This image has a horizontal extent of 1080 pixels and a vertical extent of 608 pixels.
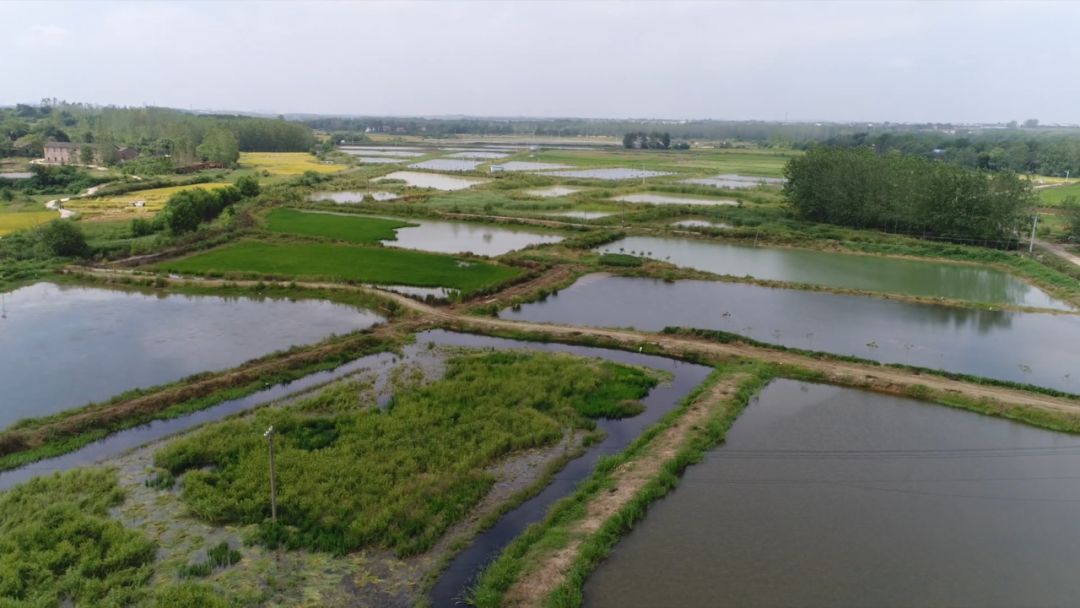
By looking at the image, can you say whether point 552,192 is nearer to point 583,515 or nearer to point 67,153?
point 583,515

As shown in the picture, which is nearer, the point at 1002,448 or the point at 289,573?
the point at 289,573

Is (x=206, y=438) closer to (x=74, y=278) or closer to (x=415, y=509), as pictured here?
(x=415, y=509)

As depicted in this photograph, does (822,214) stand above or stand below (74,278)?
above

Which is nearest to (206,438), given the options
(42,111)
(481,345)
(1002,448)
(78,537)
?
(78,537)

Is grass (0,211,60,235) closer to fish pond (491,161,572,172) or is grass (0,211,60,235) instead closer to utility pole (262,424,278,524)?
utility pole (262,424,278,524)

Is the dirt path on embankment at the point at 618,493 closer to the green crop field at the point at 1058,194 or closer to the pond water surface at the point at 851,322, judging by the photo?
the pond water surface at the point at 851,322

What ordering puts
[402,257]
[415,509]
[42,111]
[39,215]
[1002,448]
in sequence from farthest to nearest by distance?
[42,111], [39,215], [402,257], [1002,448], [415,509]

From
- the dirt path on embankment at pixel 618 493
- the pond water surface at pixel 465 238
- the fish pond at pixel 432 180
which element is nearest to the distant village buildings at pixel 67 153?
the fish pond at pixel 432 180

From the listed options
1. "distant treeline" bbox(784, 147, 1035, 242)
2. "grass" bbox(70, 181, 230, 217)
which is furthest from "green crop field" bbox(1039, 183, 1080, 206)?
"grass" bbox(70, 181, 230, 217)
